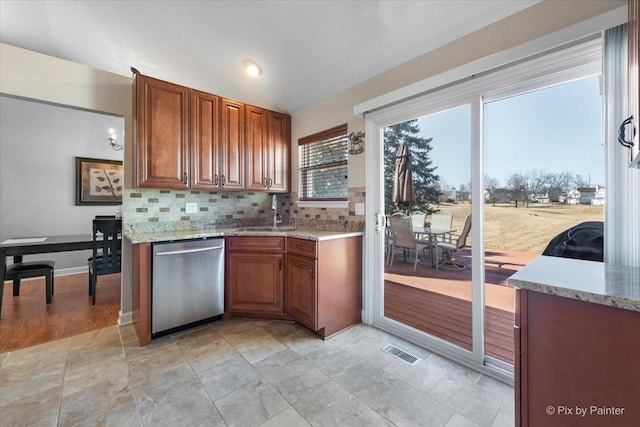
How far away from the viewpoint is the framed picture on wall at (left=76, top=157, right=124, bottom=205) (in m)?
4.62

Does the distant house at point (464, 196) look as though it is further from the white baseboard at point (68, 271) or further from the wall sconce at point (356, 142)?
the white baseboard at point (68, 271)

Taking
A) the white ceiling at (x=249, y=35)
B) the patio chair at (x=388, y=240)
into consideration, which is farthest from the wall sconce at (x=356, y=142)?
the patio chair at (x=388, y=240)

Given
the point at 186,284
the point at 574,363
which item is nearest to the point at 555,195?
the point at 574,363

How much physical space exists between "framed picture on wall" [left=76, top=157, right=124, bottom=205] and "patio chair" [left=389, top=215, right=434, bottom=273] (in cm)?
526

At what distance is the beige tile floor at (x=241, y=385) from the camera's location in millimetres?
1435

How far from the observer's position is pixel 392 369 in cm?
186

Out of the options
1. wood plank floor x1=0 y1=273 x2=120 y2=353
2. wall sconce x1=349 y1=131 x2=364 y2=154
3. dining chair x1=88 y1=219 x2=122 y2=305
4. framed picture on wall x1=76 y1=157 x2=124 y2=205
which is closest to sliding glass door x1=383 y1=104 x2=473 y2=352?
wall sconce x1=349 y1=131 x2=364 y2=154

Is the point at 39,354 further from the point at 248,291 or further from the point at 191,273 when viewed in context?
the point at 248,291

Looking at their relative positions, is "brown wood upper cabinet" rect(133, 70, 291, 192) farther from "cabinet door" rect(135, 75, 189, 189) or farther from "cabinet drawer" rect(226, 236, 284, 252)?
"cabinet drawer" rect(226, 236, 284, 252)

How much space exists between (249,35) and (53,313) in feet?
11.9

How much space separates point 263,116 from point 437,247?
2.48 m

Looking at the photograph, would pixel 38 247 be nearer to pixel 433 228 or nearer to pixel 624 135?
pixel 433 228

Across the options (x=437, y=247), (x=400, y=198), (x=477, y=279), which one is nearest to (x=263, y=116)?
(x=400, y=198)

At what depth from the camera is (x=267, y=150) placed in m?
3.25
